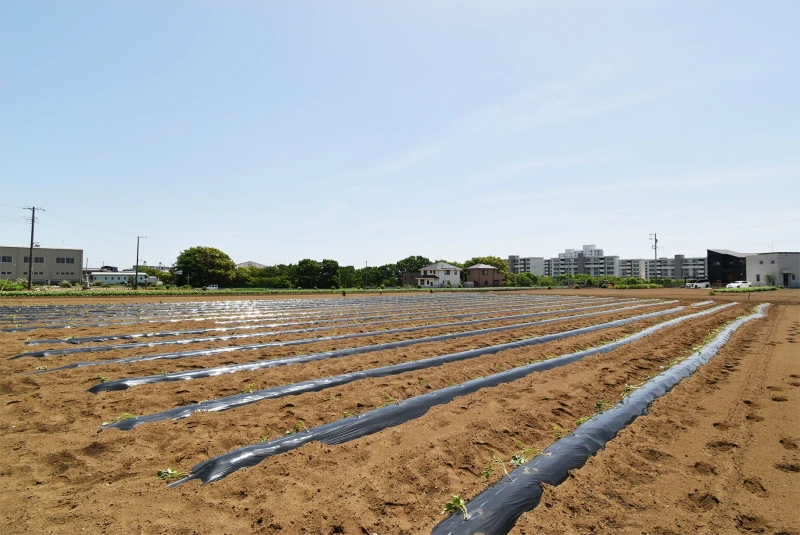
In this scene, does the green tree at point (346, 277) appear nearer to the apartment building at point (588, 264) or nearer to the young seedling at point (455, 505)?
the young seedling at point (455, 505)

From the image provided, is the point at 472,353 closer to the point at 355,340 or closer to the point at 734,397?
the point at 355,340

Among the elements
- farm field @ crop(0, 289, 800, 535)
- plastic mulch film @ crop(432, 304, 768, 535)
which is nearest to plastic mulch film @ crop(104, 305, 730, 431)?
farm field @ crop(0, 289, 800, 535)

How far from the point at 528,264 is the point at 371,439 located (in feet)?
457

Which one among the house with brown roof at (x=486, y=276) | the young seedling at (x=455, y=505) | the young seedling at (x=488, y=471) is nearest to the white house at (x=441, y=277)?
the house with brown roof at (x=486, y=276)

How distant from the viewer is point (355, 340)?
969 cm

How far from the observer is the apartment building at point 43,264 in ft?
202

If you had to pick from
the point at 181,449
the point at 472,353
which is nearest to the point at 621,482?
the point at 181,449

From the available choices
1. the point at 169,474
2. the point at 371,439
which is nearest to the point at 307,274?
the point at 371,439

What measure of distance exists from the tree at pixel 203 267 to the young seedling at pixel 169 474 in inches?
2208

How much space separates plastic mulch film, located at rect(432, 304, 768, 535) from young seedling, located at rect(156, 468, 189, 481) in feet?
7.35

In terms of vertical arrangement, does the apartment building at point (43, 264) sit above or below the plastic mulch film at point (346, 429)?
above

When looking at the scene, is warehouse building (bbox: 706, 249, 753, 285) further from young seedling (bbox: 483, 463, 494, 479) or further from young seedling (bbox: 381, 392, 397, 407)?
young seedling (bbox: 483, 463, 494, 479)

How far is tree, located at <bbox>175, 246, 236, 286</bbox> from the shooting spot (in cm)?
5434

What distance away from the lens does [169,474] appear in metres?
3.21
